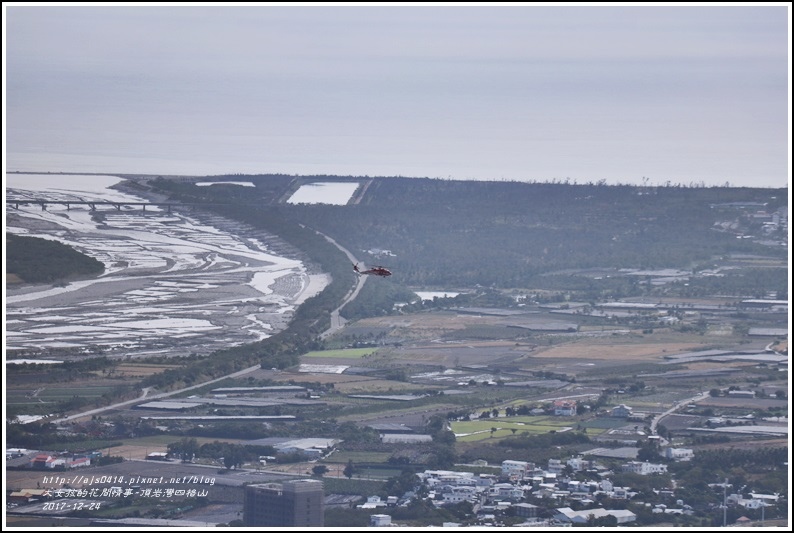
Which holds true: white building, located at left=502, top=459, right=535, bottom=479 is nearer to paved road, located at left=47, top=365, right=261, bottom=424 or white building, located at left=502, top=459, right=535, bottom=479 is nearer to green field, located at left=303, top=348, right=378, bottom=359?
paved road, located at left=47, top=365, right=261, bottom=424

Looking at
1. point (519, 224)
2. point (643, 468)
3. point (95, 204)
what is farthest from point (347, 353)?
point (519, 224)

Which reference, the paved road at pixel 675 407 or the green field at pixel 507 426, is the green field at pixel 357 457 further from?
the paved road at pixel 675 407

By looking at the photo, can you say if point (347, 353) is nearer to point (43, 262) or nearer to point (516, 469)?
point (43, 262)

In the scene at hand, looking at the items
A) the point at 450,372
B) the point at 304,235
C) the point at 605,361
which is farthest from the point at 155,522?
the point at 304,235

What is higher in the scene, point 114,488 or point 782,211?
point 782,211

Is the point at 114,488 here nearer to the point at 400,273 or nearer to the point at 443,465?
the point at 443,465

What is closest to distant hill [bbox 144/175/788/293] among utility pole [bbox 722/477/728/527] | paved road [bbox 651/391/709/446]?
paved road [bbox 651/391/709/446]

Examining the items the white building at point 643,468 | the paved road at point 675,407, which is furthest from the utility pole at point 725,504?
the paved road at point 675,407
